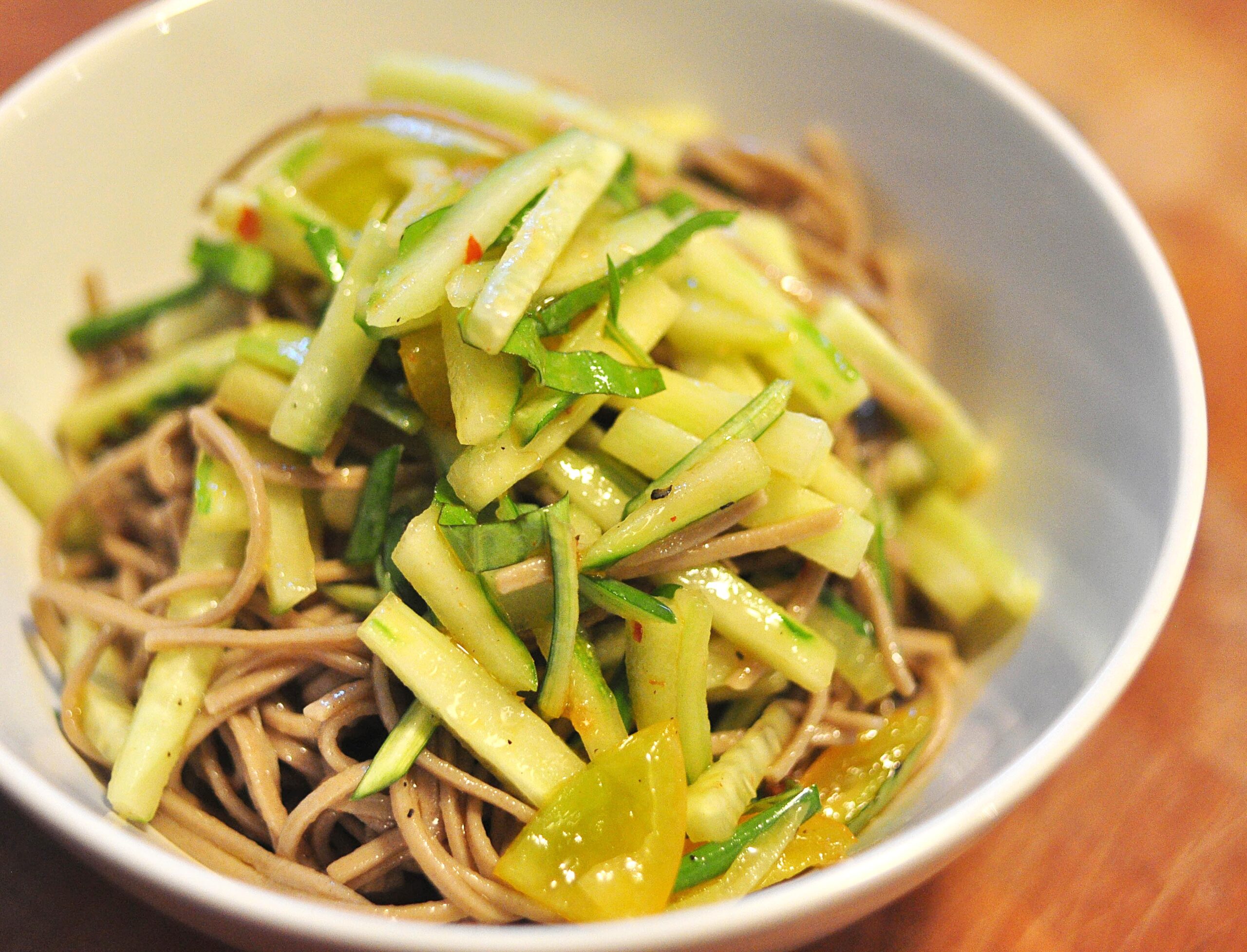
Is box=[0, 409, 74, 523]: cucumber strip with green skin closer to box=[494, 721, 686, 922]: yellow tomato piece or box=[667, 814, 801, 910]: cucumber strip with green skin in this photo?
box=[494, 721, 686, 922]: yellow tomato piece

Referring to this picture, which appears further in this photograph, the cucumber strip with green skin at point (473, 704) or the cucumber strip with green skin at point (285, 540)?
the cucumber strip with green skin at point (285, 540)

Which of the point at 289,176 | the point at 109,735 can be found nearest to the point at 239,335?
the point at 289,176

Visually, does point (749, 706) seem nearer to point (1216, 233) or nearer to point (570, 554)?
point (570, 554)

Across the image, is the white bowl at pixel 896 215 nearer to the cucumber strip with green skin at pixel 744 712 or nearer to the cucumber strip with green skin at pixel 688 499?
the cucumber strip with green skin at pixel 744 712

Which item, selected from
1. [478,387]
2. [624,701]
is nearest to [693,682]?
[624,701]

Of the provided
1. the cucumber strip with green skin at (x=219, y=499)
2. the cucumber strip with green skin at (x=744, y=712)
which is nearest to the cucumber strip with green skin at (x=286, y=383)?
the cucumber strip with green skin at (x=219, y=499)

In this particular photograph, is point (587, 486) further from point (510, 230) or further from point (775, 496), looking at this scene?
point (510, 230)

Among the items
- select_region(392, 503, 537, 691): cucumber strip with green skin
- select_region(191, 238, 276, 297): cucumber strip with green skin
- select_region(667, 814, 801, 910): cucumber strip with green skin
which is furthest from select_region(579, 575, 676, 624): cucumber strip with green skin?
select_region(191, 238, 276, 297): cucumber strip with green skin

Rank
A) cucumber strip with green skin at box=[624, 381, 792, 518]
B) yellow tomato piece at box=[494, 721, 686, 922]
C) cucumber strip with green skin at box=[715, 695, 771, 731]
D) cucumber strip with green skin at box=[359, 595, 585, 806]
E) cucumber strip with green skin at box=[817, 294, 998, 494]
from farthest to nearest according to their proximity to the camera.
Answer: cucumber strip with green skin at box=[817, 294, 998, 494] < cucumber strip with green skin at box=[715, 695, 771, 731] < cucumber strip with green skin at box=[624, 381, 792, 518] < cucumber strip with green skin at box=[359, 595, 585, 806] < yellow tomato piece at box=[494, 721, 686, 922]
